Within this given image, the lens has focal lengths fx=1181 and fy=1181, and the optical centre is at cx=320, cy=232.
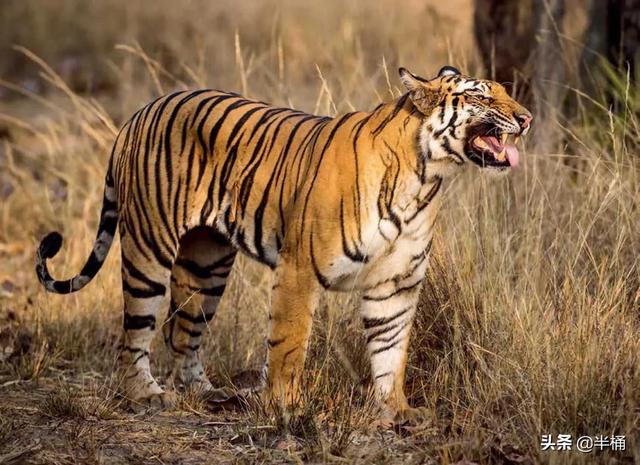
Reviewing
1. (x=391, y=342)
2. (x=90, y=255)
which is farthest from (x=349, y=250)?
(x=90, y=255)

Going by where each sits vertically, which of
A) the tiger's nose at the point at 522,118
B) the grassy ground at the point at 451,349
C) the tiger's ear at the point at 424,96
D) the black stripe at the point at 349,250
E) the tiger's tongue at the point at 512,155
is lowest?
the grassy ground at the point at 451,349

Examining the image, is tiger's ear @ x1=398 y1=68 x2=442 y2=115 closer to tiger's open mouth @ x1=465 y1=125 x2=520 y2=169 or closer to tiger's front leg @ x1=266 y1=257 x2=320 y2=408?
tiger's open mouth @ x1=465 y1=125 x2=520 y2=169

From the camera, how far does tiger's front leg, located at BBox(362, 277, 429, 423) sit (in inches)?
179

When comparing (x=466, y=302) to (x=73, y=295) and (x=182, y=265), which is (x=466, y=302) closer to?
(x=182, y=265)

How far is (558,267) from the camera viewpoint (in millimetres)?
5160

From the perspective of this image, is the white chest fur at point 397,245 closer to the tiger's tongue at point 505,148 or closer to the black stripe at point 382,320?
the black stripe at point 382,320

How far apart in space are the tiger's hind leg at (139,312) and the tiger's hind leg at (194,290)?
278 millimetres

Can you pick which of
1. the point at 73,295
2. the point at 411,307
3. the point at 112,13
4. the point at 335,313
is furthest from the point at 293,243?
the point at 112,13

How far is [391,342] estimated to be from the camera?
461 cm

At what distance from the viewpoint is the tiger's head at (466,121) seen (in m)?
4.21

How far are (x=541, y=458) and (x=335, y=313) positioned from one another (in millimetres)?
1559

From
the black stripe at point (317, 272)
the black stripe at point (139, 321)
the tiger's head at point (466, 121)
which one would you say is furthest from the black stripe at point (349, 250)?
the black stripe at point (139, 321)

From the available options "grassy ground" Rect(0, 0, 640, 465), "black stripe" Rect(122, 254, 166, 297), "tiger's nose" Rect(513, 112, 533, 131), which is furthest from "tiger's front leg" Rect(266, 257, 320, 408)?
"tiger's nose" Rect(513, 112, 533, 131)

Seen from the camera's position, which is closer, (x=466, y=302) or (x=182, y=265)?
(x=466, y=302)
